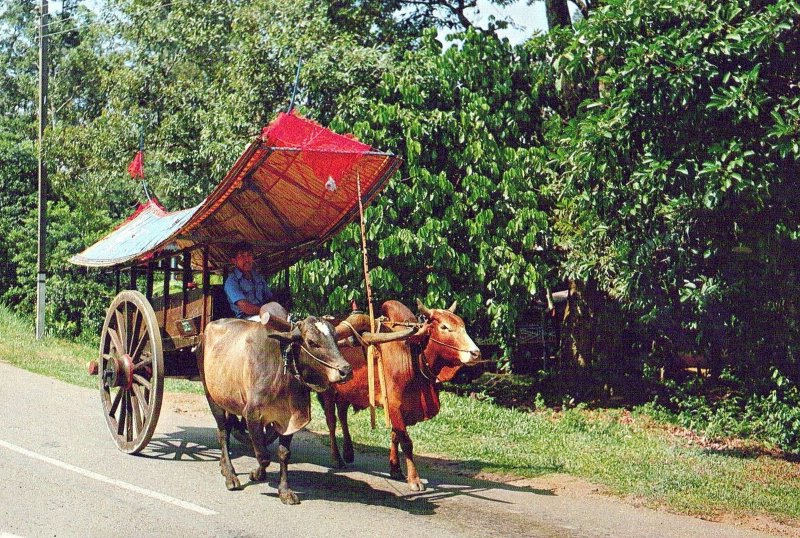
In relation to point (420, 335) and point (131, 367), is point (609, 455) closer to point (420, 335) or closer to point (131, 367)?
point (420, 335)

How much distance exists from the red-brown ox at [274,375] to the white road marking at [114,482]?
2.24ft

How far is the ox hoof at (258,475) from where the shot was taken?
8852mm

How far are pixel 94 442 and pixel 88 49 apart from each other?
22431 millimetres

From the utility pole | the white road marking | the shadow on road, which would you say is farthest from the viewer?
the utility pole

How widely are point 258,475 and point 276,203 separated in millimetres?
2739

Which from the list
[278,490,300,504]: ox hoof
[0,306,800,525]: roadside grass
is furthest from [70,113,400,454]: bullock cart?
[0,306,800,525]: roadside grass

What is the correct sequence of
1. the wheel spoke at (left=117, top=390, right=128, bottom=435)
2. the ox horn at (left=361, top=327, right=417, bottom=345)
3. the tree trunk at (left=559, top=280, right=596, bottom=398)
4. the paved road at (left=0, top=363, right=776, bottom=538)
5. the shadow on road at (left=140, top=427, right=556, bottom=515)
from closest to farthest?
the paved road at (left=0, top=363, right=776, bottom=538) < the ox horn at (left=361, top=327, right=417, bottom=345) < the shadow on road at (left=140, top=427, right=556, bottom=515) < the wheel spoke at (left=117, top=390, right=128, bottom=435) < the tree trunk at (left=559, top=280, right=596, bottom=398)

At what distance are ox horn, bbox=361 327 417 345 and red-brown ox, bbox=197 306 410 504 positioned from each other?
0.01 metres

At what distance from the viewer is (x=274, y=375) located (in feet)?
27.6

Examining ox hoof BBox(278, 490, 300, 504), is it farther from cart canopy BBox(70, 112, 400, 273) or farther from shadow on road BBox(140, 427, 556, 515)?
cart canopy BBox(70, 112, 400, 273)

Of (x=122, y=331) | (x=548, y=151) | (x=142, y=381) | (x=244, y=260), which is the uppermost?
(x=548, y=151)

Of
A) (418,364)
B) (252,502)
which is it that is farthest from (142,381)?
(418,364)

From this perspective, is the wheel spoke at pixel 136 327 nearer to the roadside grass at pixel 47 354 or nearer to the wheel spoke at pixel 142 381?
the wheel spoke at pixel 142 381

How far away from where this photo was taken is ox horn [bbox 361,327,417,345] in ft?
26.9
